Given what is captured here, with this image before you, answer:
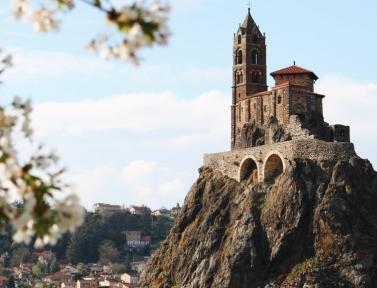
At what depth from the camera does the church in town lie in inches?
2921

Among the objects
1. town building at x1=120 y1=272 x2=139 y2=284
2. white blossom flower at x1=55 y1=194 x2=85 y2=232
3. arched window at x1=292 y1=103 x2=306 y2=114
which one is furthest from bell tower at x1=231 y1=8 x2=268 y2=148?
white blossom flower at x1=55 y1=194 x2=85 y2=232

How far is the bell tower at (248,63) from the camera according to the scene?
8962cm

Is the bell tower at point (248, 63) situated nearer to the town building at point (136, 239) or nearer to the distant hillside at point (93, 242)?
the distant hillside at point (93, 242)

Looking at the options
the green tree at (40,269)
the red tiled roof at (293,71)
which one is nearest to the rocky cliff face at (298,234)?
the red tiled roof at (293,71)

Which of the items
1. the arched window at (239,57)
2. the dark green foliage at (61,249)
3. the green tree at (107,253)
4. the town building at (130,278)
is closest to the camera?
the arched window at (239,57)

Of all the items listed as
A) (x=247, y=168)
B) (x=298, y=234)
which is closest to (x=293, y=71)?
(x=247, y=168)

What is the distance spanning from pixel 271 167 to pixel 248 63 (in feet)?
57.8

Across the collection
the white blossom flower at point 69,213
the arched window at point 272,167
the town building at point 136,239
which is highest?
the town building at point 136,239

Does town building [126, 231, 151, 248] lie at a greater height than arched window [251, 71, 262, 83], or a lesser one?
lesser

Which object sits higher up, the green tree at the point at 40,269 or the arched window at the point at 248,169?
the arched window at the point at 248,169

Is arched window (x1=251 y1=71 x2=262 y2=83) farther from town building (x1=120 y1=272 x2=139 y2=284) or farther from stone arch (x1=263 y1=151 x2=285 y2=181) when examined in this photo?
town building (x1=120 y1=272 x2=139 y2=284)

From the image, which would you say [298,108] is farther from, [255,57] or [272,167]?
[255,57]

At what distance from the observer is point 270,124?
81.8 metres

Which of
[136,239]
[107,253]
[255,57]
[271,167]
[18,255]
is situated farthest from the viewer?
[136,239]
